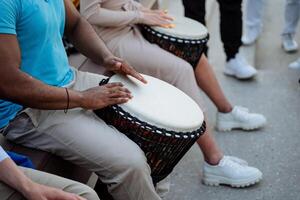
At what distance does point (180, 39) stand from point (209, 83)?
1.39ft

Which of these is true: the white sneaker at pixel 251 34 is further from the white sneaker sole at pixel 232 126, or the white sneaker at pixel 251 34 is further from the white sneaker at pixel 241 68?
the white sneaker sole at pixel 232 126

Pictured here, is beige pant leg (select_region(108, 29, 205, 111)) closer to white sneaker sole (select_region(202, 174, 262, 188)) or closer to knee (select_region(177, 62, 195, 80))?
knee (select_region(177, 62, 195, 80))

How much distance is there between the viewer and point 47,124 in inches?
76.2

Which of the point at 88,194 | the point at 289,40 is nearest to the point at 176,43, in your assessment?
the point at 88,194

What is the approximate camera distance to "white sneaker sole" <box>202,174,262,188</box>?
2621 millimetres

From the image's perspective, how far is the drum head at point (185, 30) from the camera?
2.60m

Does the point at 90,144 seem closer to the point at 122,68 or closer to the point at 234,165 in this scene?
the point at 122,68

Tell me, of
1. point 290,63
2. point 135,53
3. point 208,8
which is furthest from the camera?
point 208,8

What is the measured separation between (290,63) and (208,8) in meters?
1.02

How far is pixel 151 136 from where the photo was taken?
6.31ft

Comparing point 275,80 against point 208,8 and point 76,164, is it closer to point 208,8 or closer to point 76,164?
point 208,8

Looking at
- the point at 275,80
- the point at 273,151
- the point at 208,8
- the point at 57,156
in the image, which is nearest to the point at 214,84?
the point at 273,151

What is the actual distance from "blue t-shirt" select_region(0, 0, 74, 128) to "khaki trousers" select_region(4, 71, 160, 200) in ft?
0.31

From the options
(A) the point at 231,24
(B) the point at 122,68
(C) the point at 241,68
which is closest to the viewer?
(B) the point at 122,68
